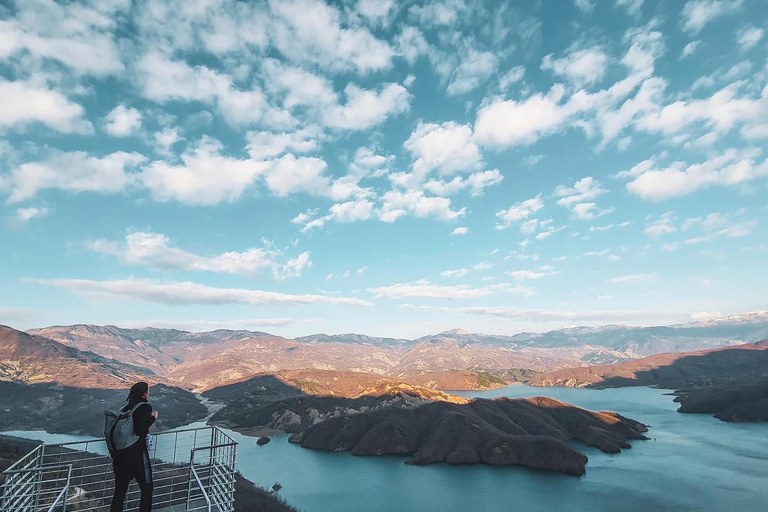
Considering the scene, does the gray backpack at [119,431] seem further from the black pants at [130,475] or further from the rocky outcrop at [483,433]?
the rocky outcrop at [483,433]

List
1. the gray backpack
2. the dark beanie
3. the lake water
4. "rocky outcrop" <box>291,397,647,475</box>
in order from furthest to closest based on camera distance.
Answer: "rocky outcrop" <box>291,397,647,475</box> < the lake water < the dark beanie < the gray backpack

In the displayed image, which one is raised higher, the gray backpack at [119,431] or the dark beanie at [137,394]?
the dark beanie at [137,394]

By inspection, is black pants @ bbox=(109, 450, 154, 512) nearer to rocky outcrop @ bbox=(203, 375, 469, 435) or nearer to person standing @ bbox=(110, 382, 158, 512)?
person standing @ bbox=(110, 382, 158, 512)

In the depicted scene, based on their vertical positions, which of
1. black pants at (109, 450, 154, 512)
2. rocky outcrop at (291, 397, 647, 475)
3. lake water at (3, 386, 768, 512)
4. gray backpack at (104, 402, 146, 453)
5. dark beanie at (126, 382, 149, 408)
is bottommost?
lake water at (3, 386, 768, 512)

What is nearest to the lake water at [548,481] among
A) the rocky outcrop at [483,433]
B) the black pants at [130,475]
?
the rocky outcrop at [483,433]

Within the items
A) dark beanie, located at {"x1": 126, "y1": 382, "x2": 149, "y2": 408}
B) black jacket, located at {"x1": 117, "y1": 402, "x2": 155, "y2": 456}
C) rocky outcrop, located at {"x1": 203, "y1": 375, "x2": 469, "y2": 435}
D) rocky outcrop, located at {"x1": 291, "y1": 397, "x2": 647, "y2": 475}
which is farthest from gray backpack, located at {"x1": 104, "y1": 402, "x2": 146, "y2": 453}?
rocky outcrop, located at {"x1": 203, "y1": 375, "x2": 469, "y2": 435}

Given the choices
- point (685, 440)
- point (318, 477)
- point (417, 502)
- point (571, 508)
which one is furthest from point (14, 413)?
point (685, 440)
